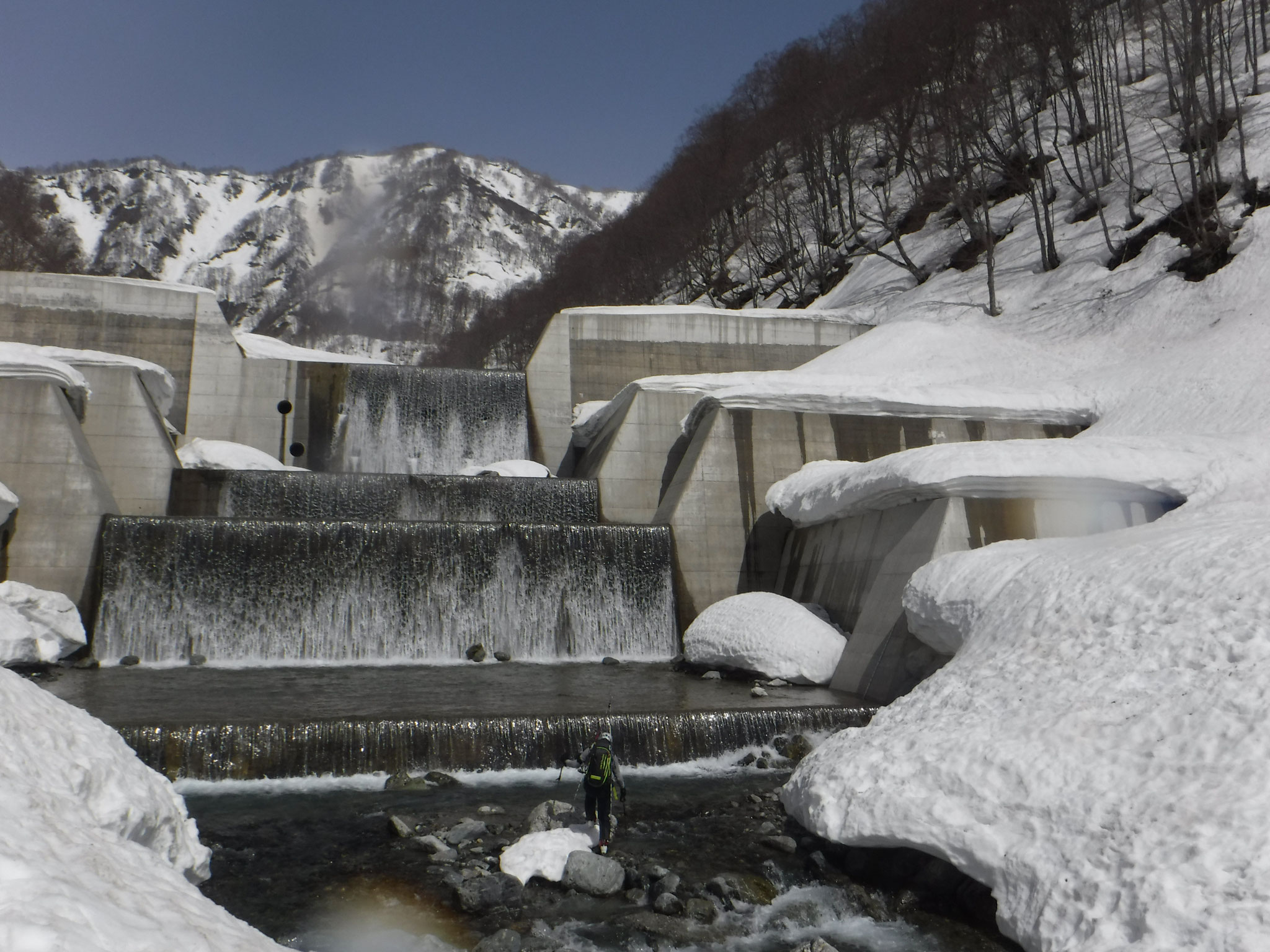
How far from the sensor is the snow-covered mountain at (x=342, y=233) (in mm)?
119438

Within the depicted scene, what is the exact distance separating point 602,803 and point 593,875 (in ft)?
1.58

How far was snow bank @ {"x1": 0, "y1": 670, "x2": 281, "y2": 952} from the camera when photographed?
265cm

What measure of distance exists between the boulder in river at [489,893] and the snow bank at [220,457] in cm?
1245

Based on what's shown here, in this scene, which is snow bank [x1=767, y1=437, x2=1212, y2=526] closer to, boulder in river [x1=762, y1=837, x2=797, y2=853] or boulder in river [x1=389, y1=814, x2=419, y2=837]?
boulder in river [x1=762, y1=837, x2=797, y2=853]

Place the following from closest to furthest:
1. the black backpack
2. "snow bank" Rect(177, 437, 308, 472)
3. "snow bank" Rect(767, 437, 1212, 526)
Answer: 1. the black backpack
2. "snow bank" Rect(767, 437, 1212, 526)
3. "snow bank" Rect(177, 437, 308, 472)

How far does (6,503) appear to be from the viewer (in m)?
13.4

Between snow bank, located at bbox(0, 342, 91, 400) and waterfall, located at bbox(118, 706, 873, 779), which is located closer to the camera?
waterfall, located at bbox(118, 706, 873, 779)

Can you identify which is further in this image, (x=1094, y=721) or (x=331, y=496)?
(x=331, y=496)

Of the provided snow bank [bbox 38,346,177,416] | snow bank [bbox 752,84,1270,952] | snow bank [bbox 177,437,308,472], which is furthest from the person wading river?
snow bank [bbox 38,346,177,416]

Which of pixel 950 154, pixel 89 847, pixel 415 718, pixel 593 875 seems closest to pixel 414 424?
pixel 415 718

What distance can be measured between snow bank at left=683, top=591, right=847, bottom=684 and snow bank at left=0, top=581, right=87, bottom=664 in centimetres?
842

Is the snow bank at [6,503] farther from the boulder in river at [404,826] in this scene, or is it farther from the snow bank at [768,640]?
the snow bank at [768,640]

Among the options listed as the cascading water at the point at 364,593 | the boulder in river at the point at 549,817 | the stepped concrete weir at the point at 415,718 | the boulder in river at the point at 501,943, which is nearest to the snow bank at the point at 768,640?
the stepped concrete weir at the point at 415,718

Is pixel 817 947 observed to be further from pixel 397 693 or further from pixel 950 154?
pixel 950 154
